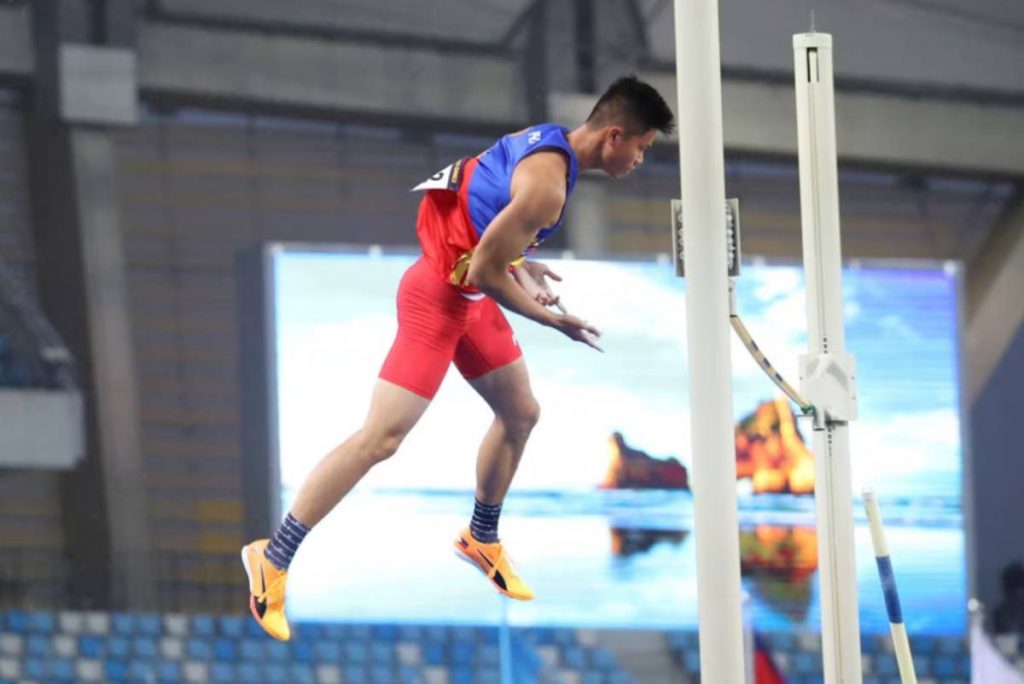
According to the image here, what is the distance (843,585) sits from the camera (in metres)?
3.93

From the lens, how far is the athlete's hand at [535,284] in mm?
4259

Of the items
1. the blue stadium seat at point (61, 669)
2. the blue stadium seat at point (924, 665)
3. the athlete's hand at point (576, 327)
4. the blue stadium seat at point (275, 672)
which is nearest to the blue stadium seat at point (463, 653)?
the blue stadium seat at point (275, 672)

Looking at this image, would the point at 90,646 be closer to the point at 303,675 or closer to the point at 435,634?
the point at 303,675

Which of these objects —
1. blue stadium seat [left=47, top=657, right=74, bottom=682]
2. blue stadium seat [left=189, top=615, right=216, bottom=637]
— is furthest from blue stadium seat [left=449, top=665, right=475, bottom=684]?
blue stadium seat [left=47, top=657, right=74, bottom=682]

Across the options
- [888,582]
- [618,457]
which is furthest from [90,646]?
[888,582]

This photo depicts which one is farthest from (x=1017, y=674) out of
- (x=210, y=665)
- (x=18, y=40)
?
(x=18, y=40)

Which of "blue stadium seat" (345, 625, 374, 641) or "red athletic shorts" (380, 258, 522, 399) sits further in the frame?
"blue stadium seat" (345, 625, 374, 641)

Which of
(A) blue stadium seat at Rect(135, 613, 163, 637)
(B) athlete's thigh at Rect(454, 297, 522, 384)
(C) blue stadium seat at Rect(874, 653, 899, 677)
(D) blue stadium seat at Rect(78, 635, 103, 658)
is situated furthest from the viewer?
(C) blue stadium seat at Rect(874, 653, 899, 677)

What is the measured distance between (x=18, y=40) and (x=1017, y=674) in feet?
20.3

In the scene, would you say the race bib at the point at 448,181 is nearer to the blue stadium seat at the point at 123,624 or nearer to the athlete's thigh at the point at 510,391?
the athlete's thigh at the point at 510,391

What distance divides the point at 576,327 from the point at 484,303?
0.40 meters

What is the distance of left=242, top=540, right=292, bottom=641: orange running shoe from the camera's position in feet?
13.4

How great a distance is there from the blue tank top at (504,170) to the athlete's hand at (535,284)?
11cm

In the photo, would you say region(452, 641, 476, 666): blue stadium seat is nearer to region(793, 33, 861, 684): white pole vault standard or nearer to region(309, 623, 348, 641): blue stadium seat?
region(309, 623, 348, 641): blue stadium seat
